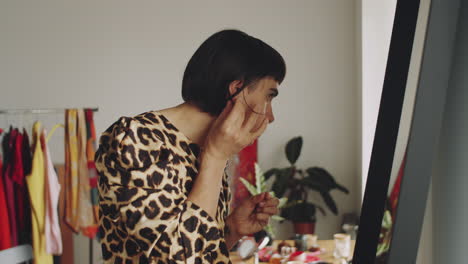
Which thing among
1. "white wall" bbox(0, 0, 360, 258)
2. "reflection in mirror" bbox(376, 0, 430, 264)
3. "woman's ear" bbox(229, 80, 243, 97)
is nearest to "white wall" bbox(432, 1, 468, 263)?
"reflection in mirror" bbox(376, 0, 430, 264)

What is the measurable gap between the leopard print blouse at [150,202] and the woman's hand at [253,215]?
23cm

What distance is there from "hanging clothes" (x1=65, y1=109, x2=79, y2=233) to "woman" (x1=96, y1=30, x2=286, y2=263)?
191 cm

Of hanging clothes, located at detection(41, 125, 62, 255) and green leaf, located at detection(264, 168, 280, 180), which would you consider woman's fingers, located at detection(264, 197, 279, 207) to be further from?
green leaf, located at detection(264, 168, 280, 180)

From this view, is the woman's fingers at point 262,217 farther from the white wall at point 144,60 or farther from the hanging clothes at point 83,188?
the white wall at point 144,60

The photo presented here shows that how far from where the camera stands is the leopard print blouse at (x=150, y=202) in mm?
826

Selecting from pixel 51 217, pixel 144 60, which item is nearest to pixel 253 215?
pixel 51 217

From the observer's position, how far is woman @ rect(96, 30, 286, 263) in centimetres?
83

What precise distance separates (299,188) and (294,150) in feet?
1.05

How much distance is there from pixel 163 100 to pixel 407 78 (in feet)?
11.4

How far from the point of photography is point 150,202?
832 millimetres

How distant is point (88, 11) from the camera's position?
3832 millimetres

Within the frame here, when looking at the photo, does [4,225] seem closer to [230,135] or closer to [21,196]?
[21,196]

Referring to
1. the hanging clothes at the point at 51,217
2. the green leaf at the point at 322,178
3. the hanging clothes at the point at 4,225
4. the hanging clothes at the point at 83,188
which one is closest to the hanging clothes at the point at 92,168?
the hanging clothes at the point at 83,188

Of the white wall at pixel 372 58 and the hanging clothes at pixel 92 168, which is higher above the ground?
the white wall at pixel 372 58
